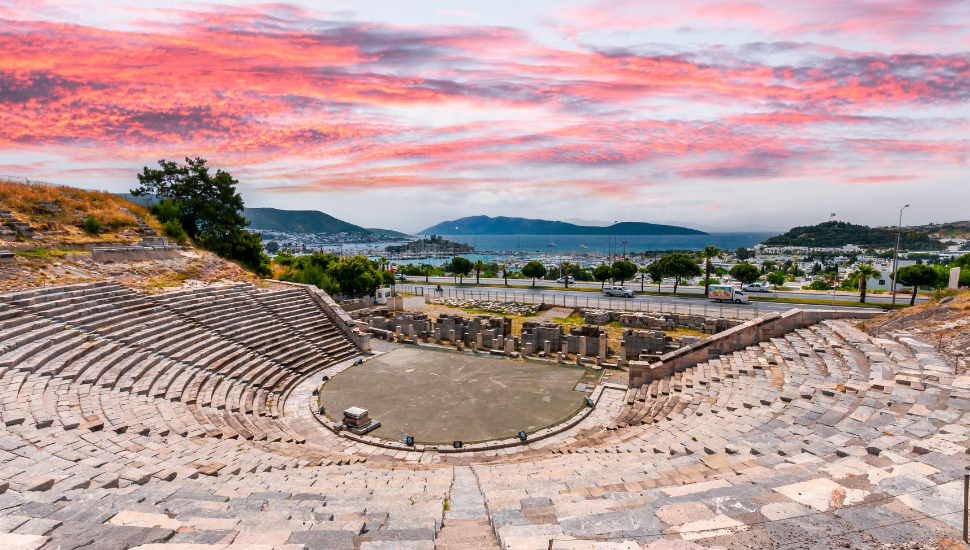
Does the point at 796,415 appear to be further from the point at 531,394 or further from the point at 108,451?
the point at 108,451

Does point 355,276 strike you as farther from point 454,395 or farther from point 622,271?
point 622,271

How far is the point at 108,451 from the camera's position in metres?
9.71

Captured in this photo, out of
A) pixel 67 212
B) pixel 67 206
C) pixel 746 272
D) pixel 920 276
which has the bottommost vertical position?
pixel 746 272

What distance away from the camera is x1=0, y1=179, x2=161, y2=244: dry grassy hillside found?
1111 inches

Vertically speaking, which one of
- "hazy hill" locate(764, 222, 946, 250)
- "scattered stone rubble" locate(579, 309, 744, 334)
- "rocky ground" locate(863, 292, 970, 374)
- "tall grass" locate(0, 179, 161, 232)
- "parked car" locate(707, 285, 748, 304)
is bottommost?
"scattered stone rubble" locate(579, 309, 744, 334)

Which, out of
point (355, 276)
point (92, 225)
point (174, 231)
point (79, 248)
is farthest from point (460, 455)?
point (174, 231)

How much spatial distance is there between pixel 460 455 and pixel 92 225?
113ft

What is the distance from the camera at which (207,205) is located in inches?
1554

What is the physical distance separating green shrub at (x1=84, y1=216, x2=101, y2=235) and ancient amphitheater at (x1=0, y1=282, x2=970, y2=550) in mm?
14343

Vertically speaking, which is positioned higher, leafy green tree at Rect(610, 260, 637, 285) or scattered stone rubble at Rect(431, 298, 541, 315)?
leafy green tree at Rect(610, 260, 637, 285)

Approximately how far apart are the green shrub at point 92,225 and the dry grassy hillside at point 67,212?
291 mm

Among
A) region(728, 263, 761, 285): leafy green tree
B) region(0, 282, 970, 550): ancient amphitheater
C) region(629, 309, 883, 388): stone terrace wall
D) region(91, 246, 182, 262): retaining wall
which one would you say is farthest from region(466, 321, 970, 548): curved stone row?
region(728, 263, 761, 285): leafy green tree

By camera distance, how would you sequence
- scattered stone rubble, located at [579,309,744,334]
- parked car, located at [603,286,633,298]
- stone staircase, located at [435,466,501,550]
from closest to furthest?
stone staircase, located at [435,466,501,550], scattered stone rubble, located at [579,309,744,334], parked car, located at [603,286,633,298]

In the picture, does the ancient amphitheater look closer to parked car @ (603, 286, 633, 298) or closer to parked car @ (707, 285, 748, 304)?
parked car @ (707, 285, 748, 304)
